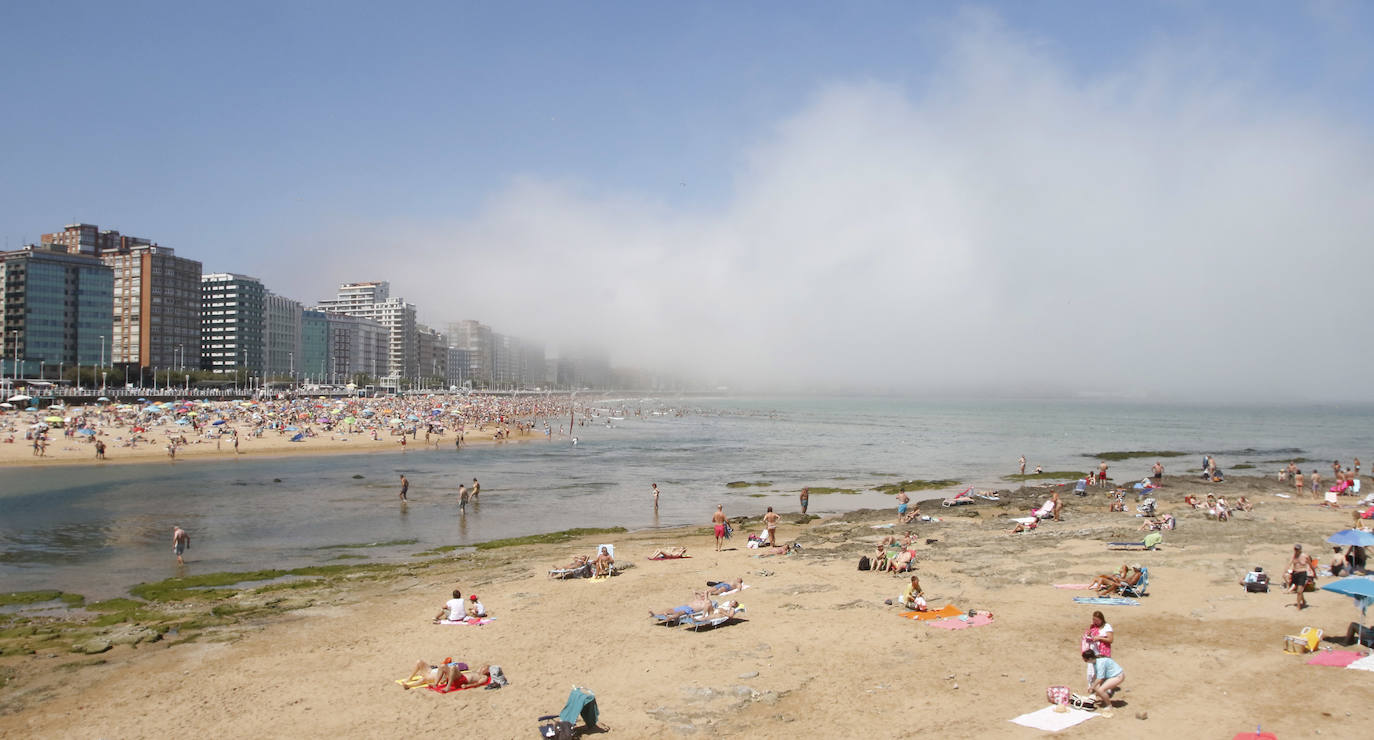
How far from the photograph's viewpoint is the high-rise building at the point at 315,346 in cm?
18575

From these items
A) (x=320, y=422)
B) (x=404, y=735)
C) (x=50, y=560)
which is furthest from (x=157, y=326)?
(x=404, y=735)

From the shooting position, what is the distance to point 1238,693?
9.81 metres

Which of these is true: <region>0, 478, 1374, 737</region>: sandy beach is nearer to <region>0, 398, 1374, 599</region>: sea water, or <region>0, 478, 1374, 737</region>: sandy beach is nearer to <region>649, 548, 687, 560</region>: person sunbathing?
<region>649, 548, 687, 560</region>: person sunbathing

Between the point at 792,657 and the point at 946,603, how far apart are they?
171 inches

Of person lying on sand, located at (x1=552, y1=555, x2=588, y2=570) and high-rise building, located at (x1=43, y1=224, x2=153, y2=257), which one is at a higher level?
high-rise building, located at (x1=43, y1=224, x2=153, y2=257)

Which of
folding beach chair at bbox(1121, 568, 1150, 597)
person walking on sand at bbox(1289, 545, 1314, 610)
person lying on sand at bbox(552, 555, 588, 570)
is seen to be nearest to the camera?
person walking on sand at bbox(1289, 545, 1314, 610)

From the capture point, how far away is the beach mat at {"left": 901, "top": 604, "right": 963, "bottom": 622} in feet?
44.3

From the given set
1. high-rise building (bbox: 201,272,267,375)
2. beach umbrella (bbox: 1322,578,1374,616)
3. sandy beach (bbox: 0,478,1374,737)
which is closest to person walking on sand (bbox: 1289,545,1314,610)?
sandy beach (bbox: 0,478,1374,737)

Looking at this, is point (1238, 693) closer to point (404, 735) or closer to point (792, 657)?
point (792, 657)

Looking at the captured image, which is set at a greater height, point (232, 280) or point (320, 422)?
point (232, 280)

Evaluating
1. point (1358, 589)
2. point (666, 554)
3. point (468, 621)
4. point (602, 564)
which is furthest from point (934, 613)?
point (468, 621)

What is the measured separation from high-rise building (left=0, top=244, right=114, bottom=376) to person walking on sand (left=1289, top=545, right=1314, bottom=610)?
146233mm

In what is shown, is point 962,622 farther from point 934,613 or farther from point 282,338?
point 282,338

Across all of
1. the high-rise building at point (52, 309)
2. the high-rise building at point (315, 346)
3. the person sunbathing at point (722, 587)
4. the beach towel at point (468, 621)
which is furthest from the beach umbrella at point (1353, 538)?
the high-rise building at point (315, 346)
